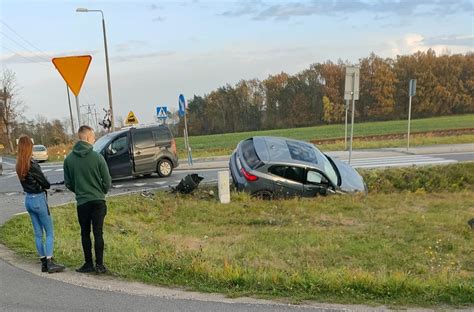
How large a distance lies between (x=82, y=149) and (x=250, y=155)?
701cm

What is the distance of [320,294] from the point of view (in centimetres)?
446

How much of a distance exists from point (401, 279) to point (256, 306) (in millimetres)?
1612

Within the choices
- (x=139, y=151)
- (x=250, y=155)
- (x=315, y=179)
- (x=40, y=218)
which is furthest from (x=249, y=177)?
(x=40, y=218)

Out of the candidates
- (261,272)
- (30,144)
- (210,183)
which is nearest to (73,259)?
(30,144)

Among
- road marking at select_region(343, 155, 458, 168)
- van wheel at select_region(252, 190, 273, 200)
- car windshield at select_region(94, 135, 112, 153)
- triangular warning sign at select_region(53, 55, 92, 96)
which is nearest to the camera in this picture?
triangular warning sign at select_region(53, 55, 92, 96)

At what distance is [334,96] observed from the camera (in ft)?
245

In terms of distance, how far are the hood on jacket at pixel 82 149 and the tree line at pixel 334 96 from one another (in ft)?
226

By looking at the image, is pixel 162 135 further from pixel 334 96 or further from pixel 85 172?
pixel 334 96

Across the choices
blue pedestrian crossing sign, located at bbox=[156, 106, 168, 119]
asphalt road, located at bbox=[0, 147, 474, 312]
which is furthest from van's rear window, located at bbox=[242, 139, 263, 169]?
blue pedestrian crossing sign, located at bbox=[156, 106, 168, 119]

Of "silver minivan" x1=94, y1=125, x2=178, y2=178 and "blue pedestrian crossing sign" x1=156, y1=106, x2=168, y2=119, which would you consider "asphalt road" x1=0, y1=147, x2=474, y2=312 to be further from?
"blue pedestrian crossing sign" x1=156, y1=106, x2=168, y2=119

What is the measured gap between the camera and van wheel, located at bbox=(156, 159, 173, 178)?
1617 cm

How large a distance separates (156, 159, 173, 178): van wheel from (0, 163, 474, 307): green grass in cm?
395

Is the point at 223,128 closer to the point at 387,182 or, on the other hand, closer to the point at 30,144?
the point at 387,182

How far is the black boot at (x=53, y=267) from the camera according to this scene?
5242 mm
